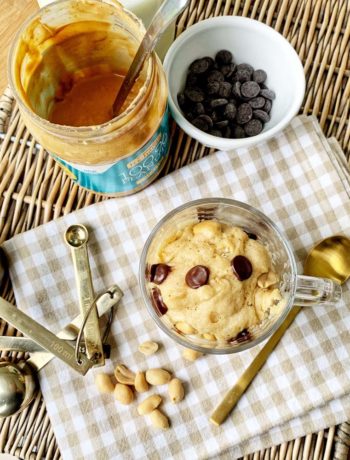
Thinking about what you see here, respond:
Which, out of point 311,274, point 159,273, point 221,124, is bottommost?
→ point 311,274

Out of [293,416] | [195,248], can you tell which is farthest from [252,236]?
[293,416]

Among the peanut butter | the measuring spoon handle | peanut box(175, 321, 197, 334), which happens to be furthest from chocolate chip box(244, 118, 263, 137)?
the measuring spoon handle

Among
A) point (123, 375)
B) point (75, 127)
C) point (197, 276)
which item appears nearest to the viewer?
point (75, 127)

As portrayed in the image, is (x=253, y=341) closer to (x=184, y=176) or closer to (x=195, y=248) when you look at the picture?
(x=195, y=248)

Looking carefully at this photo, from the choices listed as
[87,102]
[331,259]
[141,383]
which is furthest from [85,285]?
[331,259]

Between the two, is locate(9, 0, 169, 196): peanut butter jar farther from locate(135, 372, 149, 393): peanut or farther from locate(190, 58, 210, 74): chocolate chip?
locate(135, 372, 149, 393): peanut

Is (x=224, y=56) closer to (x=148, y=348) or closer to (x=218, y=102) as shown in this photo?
(x=218, y=102)

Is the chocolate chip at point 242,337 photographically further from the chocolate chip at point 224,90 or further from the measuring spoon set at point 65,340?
the chocolate chip at point 224,90
